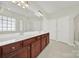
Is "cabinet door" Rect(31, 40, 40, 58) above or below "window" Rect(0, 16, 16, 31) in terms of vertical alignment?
below

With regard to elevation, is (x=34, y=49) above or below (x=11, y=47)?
below

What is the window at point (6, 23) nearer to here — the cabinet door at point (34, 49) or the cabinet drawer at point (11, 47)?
the cabinet drawer at point (11, 47)

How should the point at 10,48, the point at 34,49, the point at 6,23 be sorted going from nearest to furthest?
the point at 10,48, the point at 6,23, the point at 34,49

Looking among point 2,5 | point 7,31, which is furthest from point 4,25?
point 2,5

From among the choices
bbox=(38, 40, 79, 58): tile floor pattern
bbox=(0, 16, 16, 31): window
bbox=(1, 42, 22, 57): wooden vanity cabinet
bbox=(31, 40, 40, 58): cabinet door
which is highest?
bbox=(0, 16, 16, 31): window

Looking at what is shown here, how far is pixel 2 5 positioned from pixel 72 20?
494 cm

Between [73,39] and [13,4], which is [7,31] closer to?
[13,4]

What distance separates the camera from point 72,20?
A: 6.96m

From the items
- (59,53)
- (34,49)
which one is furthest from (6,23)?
(59,53)

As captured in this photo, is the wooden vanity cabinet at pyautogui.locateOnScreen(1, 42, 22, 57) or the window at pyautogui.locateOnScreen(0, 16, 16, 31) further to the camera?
the window at pyautogui.locateOnScreen(0, 16, 16, 31)

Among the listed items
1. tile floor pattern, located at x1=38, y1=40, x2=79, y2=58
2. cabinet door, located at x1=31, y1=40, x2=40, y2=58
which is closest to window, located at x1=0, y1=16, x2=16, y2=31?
cabinet door, located at x1=31, y1=40, x2=40, y2=58

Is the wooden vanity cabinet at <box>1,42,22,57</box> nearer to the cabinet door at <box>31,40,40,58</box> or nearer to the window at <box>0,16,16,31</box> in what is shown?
the window at <box>0,16,16,31</box>

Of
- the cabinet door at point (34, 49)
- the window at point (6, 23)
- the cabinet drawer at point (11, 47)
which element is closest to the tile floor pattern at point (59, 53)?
the cabinet door at point (34, 49)

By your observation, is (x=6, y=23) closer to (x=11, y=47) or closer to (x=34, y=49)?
(x=11, y=47)
